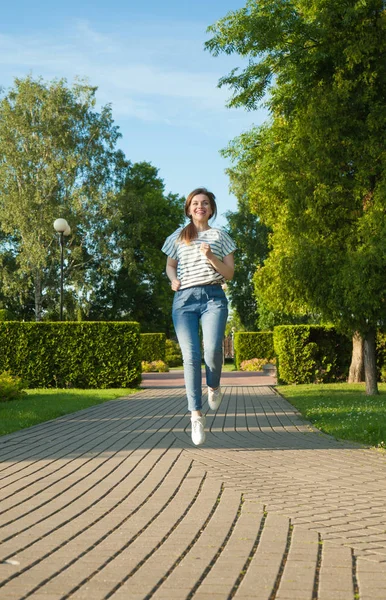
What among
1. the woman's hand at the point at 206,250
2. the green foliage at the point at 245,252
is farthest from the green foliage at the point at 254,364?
the woman's hand at the point at 206,250

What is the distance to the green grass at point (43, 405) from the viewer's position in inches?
452

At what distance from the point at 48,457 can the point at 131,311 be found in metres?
46.9

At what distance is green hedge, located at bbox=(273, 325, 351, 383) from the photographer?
21.6 metres

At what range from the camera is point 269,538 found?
14.7 ft

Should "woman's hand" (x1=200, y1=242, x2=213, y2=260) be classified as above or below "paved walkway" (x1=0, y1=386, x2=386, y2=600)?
above

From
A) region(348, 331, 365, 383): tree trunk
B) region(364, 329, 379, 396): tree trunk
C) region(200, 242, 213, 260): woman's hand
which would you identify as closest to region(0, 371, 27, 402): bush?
region(364, 329, 379, 396): tree trunk

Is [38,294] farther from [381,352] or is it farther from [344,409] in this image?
[344,409]

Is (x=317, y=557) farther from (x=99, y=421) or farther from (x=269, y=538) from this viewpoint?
(x=99, y=421)

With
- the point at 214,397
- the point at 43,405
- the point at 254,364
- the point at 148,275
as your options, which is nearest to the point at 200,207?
the point at 214,397

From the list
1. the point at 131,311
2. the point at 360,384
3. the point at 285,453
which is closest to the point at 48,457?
the point at 285,453

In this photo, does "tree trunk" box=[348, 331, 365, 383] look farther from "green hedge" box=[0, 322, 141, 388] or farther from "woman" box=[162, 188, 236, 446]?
"woman" box=[162, 188, 236, 446]

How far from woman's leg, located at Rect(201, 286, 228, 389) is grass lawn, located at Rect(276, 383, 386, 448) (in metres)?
2.87

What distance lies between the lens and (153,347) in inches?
1642

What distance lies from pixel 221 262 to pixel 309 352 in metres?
15.7
